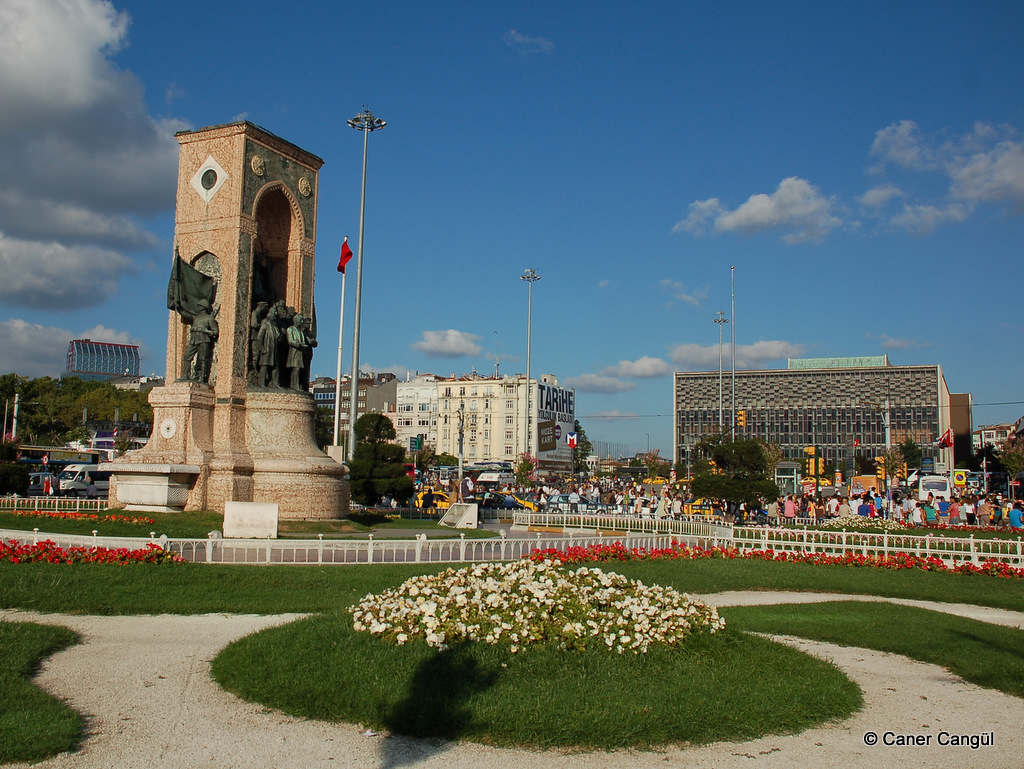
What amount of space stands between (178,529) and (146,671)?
35.0 ft

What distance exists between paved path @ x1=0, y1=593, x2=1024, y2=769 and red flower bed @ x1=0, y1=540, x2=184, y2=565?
4.82 metres

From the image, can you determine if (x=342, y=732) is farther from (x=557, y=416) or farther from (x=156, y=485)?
(x=557, y=416)

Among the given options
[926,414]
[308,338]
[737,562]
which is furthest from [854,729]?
[926,414]

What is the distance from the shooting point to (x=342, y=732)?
5.59 meters

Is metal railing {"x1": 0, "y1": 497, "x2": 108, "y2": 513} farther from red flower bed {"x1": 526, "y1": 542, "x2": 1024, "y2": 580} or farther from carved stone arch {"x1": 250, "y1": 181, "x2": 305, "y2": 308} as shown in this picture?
red flower bed {"x1": 526, "y1": 542, "x2": 1024, "y2": 580}

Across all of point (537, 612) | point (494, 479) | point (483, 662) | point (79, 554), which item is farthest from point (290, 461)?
point (494, 479)

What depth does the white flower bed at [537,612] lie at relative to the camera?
7.21m

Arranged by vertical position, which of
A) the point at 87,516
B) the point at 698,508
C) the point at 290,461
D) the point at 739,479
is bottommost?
the point at 698,508

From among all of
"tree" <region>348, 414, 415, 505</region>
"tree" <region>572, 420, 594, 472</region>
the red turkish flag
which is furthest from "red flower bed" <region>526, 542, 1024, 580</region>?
"tree" <region>572, 420, 594, 472</region>

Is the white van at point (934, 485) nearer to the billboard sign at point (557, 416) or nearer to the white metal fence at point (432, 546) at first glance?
the white metal fence at point (432, 546)

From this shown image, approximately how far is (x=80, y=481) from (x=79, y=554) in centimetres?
3050

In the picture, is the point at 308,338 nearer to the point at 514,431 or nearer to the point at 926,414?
the point at 514,431

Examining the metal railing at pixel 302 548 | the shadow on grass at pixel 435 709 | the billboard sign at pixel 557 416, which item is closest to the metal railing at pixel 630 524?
the metal railing at pixel 302 548

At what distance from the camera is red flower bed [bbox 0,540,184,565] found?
12312 millimetres
